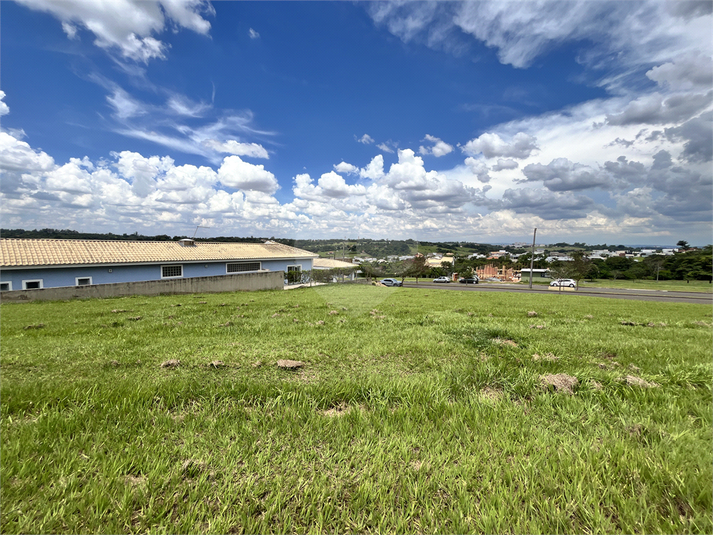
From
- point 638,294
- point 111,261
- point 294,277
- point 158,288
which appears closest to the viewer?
point 158,288

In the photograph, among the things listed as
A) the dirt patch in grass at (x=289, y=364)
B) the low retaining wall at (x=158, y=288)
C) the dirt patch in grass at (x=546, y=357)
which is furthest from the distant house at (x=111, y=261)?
the dirt patch in grass at (x=546, y=357)

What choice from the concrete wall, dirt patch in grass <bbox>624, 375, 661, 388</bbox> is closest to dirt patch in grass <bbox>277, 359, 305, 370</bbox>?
dirt patch in grass <bbox>624, 375, 661, 388</bbox>

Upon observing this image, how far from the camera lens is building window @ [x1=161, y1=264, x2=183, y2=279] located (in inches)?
1027

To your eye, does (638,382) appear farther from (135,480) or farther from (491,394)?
(135,480)

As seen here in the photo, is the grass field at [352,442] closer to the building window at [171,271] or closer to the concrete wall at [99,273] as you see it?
the concrete wall at [99,273]

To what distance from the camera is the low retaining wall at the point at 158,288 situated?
1438 cm

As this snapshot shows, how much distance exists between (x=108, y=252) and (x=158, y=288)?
962 centimetres

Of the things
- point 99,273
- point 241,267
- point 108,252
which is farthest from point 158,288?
point 241,267

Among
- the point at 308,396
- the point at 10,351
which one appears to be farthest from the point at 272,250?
the point at 308,396

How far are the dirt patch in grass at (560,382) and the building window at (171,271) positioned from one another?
28972 millimetres

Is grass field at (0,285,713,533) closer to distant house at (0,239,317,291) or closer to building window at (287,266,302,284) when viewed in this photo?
distant house at (0,239,317,291)

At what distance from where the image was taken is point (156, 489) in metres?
1.80

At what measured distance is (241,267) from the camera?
3256 centimetres

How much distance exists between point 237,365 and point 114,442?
1.51m
